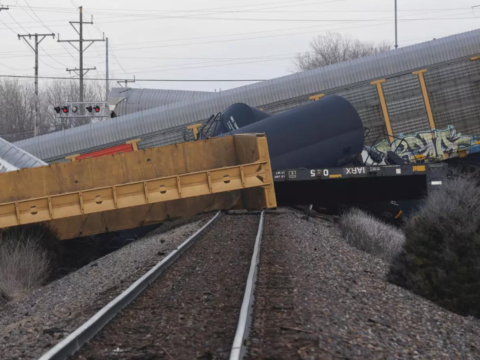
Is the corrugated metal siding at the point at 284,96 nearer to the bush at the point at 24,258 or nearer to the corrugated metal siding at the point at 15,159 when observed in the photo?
the corrugated metal siding at the point at 15,159

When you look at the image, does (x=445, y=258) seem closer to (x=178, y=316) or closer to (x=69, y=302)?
(x=178, y=316)

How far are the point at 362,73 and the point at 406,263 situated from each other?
17.8 m

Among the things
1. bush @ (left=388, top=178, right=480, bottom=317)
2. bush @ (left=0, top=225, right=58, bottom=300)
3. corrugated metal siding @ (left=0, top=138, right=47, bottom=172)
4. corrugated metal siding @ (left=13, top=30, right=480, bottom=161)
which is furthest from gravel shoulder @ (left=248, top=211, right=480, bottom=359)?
corrugated metal siding @ (left=13, top=30, right=480, bottom=161)

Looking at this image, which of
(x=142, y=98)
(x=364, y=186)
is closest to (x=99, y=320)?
(x=364, y=186)

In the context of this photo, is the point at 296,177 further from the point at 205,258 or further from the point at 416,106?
the point at 416,106

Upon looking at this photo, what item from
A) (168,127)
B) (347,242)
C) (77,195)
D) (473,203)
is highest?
(168,127)

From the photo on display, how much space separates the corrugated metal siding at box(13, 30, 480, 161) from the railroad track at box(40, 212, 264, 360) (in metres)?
17.4

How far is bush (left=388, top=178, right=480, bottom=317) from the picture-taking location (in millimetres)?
9430

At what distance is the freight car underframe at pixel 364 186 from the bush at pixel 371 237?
1632 millimetres

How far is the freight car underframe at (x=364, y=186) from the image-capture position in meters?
17.5

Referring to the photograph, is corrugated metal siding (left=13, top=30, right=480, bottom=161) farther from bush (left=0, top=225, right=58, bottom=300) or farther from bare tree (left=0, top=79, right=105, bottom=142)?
bare tree (left=0, top=79, right=105, bottom=142)

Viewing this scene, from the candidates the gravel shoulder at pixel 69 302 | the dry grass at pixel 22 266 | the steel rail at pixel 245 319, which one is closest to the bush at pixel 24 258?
the dry grass at pixel 22 266

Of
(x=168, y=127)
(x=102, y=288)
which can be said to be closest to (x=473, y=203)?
(x=102, y=288)

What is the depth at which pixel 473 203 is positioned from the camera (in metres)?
10.7
